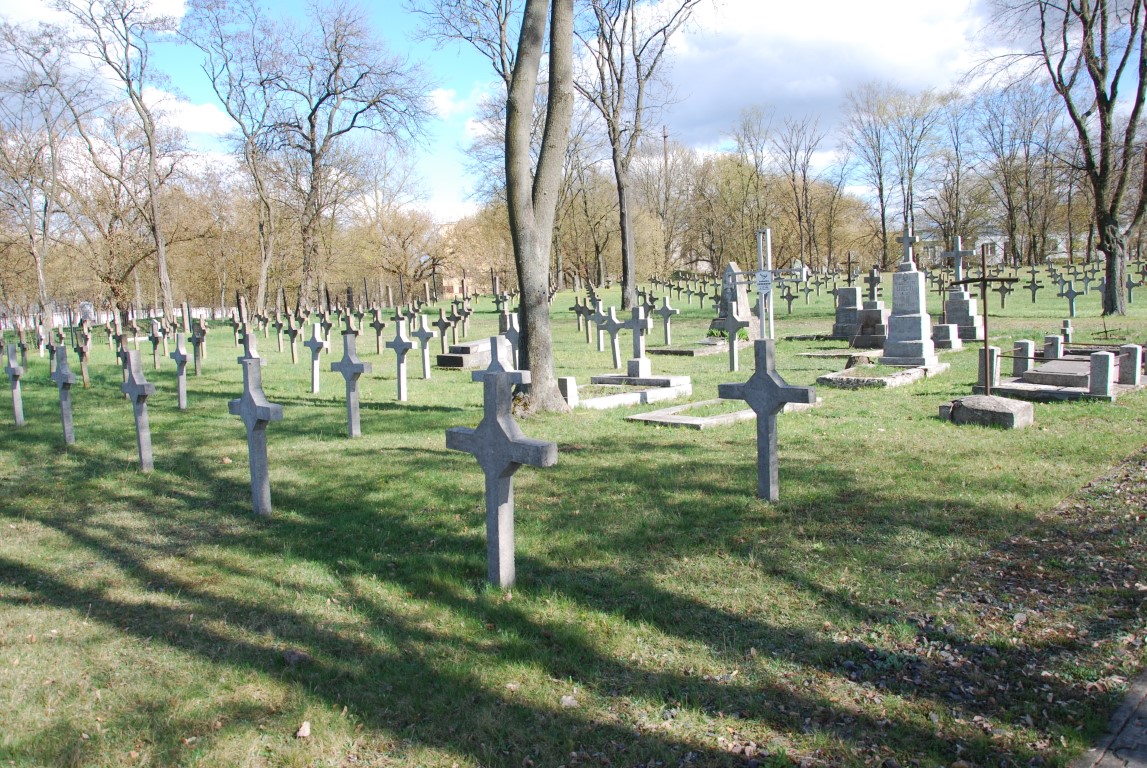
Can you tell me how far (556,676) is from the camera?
336cm

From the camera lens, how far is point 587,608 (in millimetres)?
3998

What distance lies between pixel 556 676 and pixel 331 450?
521cm

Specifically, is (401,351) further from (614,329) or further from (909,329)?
(909,329)

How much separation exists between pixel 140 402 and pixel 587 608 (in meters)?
5.45

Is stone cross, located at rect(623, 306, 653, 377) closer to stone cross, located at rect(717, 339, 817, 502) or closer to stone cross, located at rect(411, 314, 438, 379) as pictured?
stone cross, located at rect(411, 314, 438, 379)

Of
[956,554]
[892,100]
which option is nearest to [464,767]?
[956,554]

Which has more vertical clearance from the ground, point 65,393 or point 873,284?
point 873,284

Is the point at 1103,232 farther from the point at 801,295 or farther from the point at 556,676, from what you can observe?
the point at 556,676

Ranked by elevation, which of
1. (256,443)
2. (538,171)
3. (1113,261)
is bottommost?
(256,443)

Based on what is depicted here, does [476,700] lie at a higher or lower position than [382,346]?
lower

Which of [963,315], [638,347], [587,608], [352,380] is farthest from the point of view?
[963,315]

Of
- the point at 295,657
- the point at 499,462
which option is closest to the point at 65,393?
the point at 295,657

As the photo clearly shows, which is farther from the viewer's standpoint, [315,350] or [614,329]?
[614,329]

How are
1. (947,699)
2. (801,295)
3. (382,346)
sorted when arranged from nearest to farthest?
(947,699) < (382,346) < (801,295)
